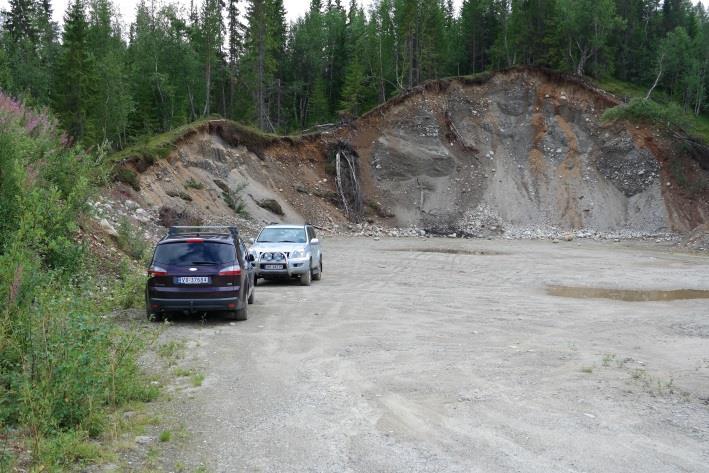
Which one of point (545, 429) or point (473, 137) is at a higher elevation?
point (473, 137)

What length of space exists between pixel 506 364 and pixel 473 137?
45.0 metres

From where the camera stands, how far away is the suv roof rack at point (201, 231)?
12.3 m

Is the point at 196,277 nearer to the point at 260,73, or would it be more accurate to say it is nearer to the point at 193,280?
the point at 193,280

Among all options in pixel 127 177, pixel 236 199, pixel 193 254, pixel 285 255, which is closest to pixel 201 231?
pixel 193 254

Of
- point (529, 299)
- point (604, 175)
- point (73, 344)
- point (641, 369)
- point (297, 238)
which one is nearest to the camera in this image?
point (73, 344)

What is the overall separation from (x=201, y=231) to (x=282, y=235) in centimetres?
580

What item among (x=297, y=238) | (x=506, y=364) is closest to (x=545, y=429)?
(x=506, y=364)

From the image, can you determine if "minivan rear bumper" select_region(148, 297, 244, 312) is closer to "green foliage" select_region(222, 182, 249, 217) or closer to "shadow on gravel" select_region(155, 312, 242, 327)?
"shadow on gravel" select_region(155, 312, 242, 327)

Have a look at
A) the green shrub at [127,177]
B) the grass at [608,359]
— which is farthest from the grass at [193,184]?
the grass at [608,359]

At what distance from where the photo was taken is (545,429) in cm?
611

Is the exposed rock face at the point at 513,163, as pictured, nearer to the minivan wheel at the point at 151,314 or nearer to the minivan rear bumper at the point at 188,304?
the minivan rear bumper at the point at 188,304

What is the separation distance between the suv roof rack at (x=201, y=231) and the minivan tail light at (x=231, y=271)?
3.41 feet

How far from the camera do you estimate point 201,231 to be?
13.3m

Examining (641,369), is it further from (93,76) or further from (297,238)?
(93,76)
